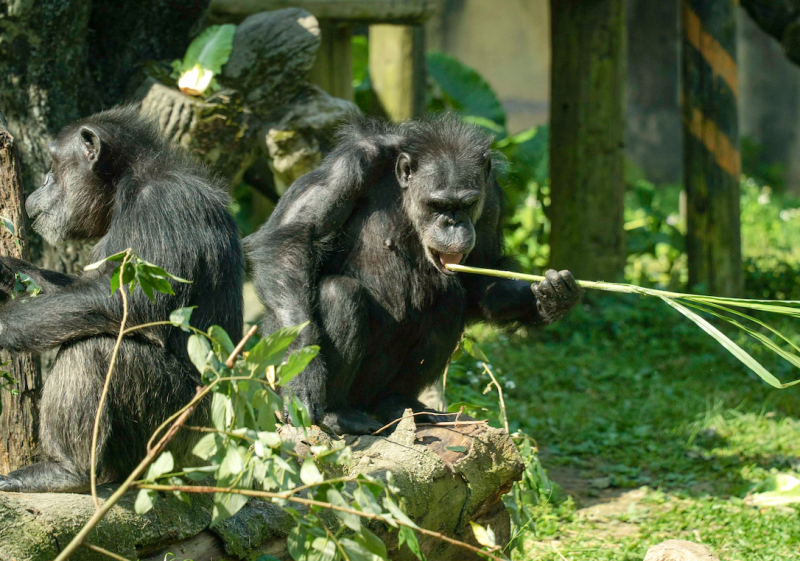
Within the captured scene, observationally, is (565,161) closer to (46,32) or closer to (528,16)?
(46,32)

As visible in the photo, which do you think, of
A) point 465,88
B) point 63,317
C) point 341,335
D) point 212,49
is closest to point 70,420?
point 63,317

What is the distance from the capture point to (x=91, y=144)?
3902 millimetres

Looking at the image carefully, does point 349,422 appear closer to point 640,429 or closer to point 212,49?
point 212,49

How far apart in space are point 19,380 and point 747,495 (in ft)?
15.5

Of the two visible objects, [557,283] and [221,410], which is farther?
[557,283]

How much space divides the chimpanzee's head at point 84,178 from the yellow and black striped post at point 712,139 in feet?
24.1

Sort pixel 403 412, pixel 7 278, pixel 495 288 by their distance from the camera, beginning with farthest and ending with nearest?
pixel 495 288 < pixel 403 412 < pixel 7 278

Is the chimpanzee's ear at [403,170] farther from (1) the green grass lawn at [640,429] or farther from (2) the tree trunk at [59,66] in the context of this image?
(2) the tree trunk at [59,66]

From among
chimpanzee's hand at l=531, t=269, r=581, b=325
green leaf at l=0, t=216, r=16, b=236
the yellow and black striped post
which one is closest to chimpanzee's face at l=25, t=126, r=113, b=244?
green leaf at l=0, t=216, r=16, b=236

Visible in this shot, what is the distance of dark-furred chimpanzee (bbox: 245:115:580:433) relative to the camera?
4691mm

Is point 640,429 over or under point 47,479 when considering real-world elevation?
under

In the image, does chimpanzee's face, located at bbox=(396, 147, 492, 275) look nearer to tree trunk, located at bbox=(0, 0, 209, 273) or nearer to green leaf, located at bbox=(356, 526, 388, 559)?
green leaf, located at bbox=(356, 526, 388, 559)

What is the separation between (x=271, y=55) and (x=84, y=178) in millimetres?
2889

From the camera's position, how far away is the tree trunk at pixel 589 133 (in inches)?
370
